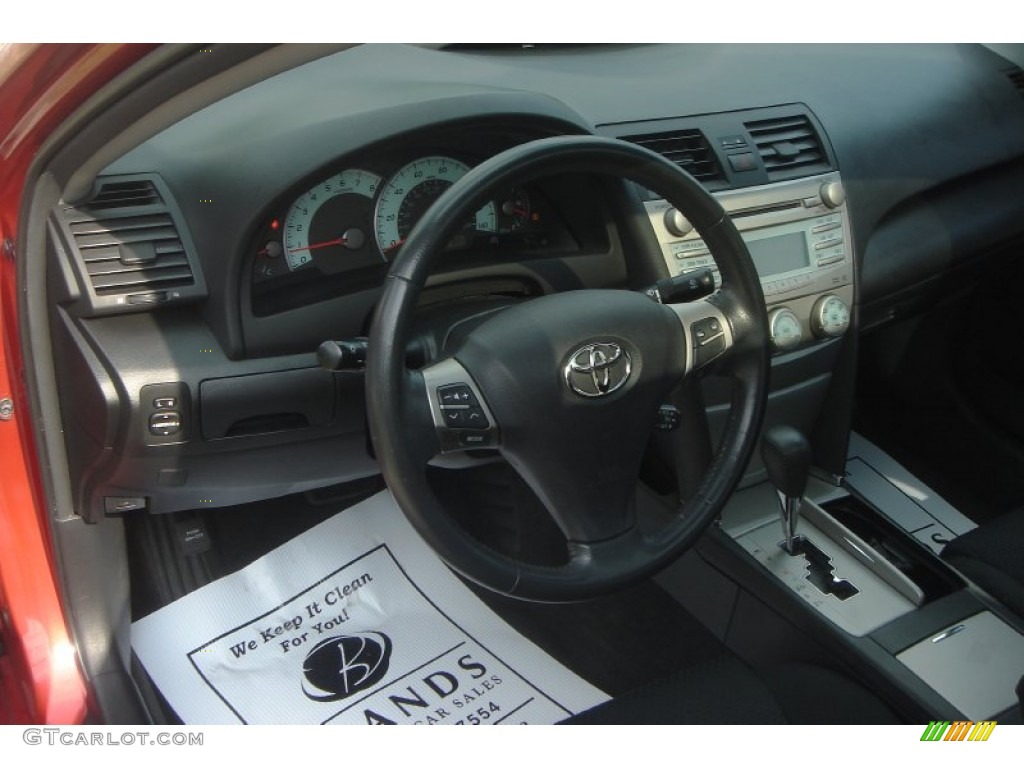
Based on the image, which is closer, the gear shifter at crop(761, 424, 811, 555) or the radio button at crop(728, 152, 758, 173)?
the gear shifter at crop(761, 424, 811, 555)

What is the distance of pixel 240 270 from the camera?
1.36 meters

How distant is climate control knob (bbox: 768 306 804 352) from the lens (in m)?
1.70

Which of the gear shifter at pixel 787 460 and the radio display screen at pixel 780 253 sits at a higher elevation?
the radio display screen at pixel 780 253

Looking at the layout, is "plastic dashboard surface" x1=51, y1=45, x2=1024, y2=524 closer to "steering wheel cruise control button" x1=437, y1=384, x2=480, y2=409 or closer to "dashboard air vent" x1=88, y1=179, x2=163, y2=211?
"dashboard air vent" x1=88, y1=179, x2=163, y2=211

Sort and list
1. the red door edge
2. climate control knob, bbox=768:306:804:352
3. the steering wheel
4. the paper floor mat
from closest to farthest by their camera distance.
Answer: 1. the steering wheel
2. the red door edge
3. the paper floor mat
4. climate control knob, bbox=768:306:804:352

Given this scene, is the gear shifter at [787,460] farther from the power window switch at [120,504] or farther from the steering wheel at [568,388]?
the power window switch at [120,504]

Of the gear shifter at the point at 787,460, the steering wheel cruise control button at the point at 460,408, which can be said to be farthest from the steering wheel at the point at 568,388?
the gear shifter at the point at 787,460

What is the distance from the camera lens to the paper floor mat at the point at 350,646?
62.3 inches

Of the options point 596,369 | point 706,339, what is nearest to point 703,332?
point 706,339

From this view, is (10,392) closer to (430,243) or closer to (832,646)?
(430,243)

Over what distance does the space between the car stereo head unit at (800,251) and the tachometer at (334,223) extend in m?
0.54

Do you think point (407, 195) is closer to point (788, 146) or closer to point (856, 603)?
point (788, 146)

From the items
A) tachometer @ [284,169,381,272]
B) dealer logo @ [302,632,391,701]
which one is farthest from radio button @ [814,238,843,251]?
dealer logo @ [302,632,391,701]
